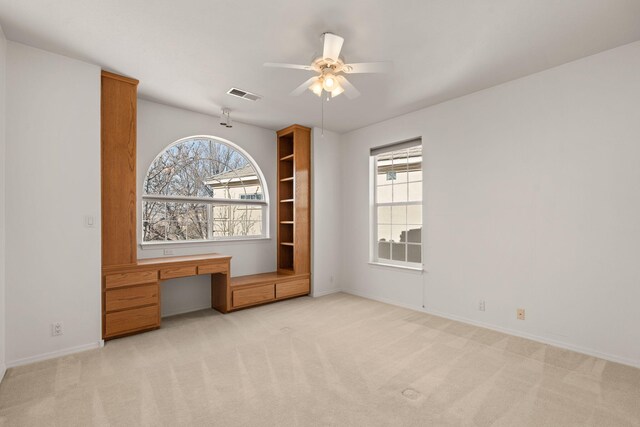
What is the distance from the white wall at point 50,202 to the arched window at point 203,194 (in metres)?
1.04

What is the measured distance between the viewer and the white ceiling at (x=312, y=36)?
212 centimetres

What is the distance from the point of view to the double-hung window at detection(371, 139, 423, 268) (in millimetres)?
4328

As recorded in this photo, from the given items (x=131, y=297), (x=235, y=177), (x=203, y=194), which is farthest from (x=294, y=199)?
(x=131, y=297)

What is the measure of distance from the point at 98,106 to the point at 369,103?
2994 millimetres

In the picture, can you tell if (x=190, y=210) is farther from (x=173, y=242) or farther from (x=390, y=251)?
(x=390, y=251)

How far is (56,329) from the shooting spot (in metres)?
2.72

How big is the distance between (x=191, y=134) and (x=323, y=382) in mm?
3563

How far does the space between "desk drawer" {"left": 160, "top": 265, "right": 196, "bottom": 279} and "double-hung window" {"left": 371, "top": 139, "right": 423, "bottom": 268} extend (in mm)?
2716

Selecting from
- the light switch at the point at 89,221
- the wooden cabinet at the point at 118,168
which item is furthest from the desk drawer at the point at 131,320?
the light switch at the point at 89,221

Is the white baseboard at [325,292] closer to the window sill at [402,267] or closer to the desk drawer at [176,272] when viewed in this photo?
the window sill at [402,267]

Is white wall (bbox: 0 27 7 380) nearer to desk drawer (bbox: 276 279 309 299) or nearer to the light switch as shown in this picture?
the light switch

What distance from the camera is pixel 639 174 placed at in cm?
254

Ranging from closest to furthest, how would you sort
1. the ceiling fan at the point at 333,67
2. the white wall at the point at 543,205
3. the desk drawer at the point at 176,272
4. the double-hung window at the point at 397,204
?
1. the ceiling fan at the point at 333,67
2. the white wall at the point at 543,205
3. the desk drawer at the point at 176,272
4. the double-hung window at the point at 397,204

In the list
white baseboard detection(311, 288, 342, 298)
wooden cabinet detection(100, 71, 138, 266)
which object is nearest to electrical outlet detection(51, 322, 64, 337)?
wooden cabinet detection(100, 71, 138, 266)
